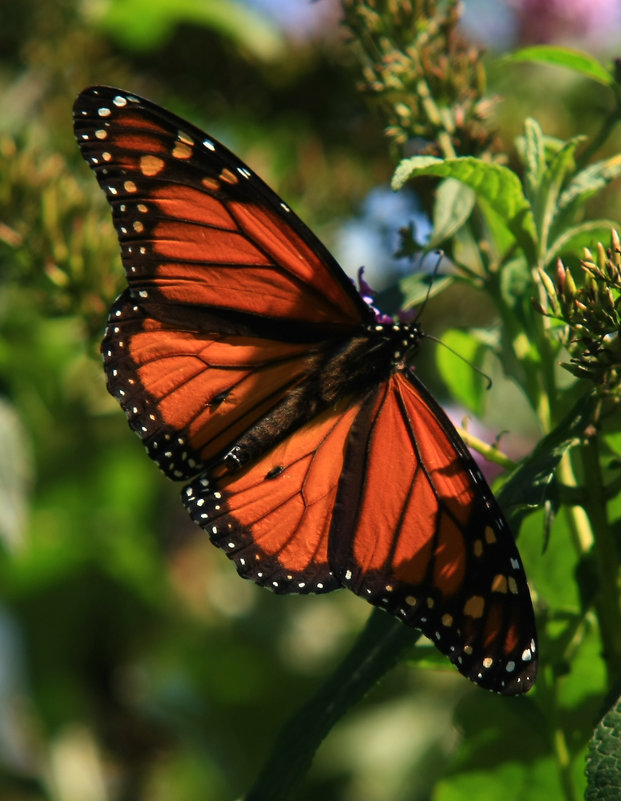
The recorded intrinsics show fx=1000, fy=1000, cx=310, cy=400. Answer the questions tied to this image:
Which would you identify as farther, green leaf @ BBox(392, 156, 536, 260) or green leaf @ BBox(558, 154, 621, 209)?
green leaf @ BBox(558, 154, 621, 209)

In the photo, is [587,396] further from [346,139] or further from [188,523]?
[188,523]

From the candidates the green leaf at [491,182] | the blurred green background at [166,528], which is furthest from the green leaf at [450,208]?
the blurred green background at [166,528]

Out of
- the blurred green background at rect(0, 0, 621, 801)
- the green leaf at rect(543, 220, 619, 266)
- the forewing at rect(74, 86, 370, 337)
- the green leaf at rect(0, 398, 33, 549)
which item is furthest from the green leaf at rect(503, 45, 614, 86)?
the green leaf at rect(0, 398, 33, 549)

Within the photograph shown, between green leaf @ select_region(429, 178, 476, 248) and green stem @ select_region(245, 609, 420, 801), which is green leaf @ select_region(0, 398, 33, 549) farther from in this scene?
green leaf @ select_region(429, 178, 476, 248)

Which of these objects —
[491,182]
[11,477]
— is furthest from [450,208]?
[11,477]

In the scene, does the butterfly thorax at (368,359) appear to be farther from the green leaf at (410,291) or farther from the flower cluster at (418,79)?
the flower cluster at (418,79)

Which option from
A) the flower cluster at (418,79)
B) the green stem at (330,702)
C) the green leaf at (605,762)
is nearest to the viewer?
the green leaf at (605,762)

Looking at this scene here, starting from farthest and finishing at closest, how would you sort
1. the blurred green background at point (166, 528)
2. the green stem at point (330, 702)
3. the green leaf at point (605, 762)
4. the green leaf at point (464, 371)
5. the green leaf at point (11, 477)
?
the blurred green background at point (166, 528), the green leaf at point (11, 477), the green leaf at point (464, 371), the green stem at point (330, 702), the green leaf at point (605, 762)

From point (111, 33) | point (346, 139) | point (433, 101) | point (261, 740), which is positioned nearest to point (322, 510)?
point (433, 101)
